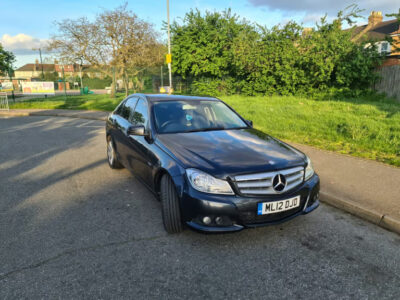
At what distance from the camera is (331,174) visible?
16.0ft

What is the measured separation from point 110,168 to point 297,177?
3.83 metres

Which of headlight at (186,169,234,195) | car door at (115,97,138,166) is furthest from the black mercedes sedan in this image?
car door at (115,97,138,166)

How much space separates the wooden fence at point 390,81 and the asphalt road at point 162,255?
11.9 m

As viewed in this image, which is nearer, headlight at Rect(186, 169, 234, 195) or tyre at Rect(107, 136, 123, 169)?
headlight at Rect(186, 169, 234, 195)

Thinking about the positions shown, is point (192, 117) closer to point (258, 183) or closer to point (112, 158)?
point (258, 183)

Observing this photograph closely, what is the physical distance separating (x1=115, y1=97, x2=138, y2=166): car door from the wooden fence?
1277 centimetres

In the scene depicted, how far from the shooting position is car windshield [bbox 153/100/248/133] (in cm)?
382

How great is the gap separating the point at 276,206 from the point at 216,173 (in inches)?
26.9

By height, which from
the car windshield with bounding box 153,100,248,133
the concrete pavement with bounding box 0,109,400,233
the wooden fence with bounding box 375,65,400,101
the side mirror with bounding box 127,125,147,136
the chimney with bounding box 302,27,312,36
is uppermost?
the chimney with bounding box 302,27,312,36

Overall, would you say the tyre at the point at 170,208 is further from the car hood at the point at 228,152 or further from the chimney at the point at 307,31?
the chimney at the point at 307,31

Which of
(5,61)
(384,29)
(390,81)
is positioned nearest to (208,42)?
(390,81)

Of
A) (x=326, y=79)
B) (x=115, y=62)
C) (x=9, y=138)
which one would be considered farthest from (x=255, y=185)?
(x=115, y=62)

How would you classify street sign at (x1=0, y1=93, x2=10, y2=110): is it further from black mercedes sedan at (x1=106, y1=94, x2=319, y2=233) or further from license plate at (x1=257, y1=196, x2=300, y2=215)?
license plate at (x1=257, y1=196, x2=300, y2=215)

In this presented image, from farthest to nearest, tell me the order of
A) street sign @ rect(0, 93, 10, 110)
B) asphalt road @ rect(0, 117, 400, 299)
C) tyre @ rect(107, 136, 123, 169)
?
street sign @ rect(0, 93, 10, 110) → tyre @ rect(107, 136, 123, 169) → asphalt road @ rect(0, 117, 400, 299)
